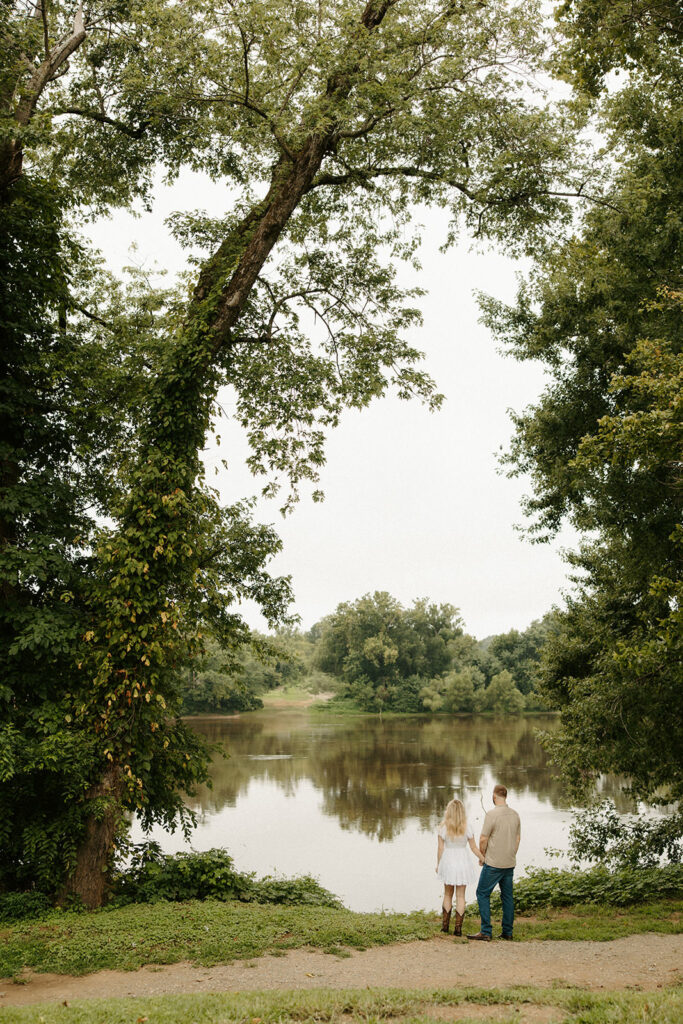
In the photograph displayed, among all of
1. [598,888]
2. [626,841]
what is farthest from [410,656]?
[598,888]

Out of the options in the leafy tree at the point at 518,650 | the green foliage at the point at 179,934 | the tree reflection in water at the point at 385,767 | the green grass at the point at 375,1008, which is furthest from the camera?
the leafy tree at the point at 518,650

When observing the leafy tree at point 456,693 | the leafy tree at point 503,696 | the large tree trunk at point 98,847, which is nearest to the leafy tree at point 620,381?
the large tree trunk at point 98,847

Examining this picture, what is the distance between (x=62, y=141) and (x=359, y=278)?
5736mm

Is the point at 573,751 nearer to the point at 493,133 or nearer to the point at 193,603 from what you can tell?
the point at 193,603

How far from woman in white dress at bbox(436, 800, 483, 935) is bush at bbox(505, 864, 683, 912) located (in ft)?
8.68

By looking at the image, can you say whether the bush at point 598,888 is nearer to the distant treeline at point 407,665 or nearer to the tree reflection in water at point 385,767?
the tree reflection in water at point 385,767

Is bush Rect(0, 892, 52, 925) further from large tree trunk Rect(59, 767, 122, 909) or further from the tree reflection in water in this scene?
the tree reflection in water

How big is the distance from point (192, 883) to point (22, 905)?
2.03m

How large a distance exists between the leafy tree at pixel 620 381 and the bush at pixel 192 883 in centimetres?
541

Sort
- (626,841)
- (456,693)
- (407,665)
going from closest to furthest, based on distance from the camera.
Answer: (626,841) < (456,693) < (407,665)

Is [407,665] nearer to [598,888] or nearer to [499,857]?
[598,888]

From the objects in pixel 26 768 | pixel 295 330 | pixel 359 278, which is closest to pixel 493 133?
pixel 359 278

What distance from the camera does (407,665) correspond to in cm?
7044

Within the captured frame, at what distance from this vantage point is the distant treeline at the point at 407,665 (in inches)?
2370
